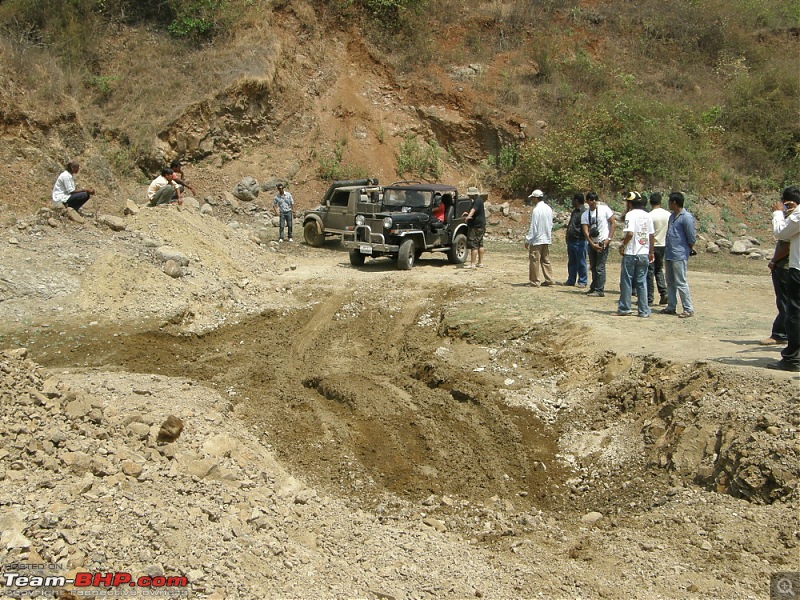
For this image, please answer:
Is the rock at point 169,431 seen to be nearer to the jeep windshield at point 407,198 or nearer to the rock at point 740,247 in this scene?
the jeep windshield at point 407,198

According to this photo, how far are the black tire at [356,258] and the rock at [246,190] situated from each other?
334 inches

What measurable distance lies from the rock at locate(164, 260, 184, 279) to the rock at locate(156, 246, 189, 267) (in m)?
0.19

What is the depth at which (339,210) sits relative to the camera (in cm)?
1903

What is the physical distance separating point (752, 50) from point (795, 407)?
3013cm

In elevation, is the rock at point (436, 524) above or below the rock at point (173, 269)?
below

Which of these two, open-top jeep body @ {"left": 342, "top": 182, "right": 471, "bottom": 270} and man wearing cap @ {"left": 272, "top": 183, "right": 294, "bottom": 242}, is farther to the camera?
man wearing cap @ {"left": 272, "top": 183, "right": 294, "bottom": 242}

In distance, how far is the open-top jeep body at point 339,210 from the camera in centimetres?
1853

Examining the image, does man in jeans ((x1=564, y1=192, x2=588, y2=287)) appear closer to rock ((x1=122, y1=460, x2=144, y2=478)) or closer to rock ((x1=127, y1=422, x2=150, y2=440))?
rock ((x1=127, y1=422, x2=150, y2=440))

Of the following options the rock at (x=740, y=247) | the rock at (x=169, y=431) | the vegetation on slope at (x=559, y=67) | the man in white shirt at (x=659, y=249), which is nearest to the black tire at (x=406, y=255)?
the man in white shirt at (x=659, y=249)

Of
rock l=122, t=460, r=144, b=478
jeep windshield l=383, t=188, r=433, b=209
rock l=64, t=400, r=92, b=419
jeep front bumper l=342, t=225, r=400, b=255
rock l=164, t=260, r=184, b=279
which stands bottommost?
rock l=122, t=460, r=144, b=478

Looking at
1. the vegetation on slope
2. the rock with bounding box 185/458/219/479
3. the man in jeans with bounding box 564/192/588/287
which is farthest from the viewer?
the vegetation on slope

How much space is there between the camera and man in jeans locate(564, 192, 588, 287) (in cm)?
1256

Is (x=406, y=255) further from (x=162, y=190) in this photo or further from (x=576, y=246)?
(x=162, y=190)

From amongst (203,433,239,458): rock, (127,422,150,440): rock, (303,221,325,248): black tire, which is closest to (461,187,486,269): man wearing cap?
(303,221,325,248): black tire
